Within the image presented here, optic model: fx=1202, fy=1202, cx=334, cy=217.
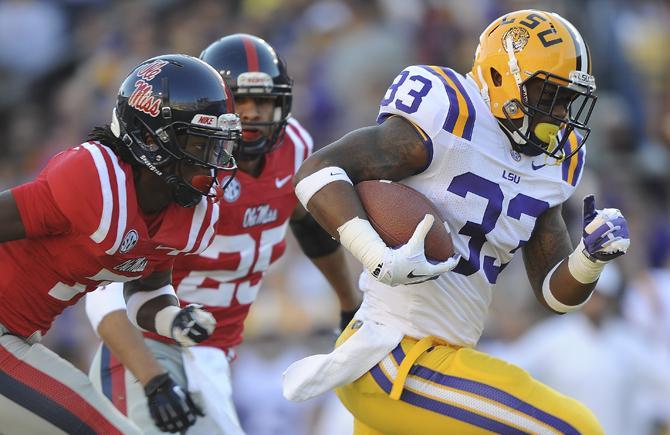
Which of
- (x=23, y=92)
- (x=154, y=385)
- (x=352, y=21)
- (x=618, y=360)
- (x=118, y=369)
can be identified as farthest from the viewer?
(x=23, y=92)

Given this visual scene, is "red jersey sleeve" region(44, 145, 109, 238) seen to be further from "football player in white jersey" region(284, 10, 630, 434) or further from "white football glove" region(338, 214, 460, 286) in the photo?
"white football glove" region(338, 214, 460, 286)

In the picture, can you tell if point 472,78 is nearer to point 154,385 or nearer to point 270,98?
point 270,98

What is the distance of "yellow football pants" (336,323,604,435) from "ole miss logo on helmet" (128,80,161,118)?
122cm

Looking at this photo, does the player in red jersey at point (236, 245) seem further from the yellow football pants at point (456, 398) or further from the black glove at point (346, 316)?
the yellow football pants at point (456, 398)

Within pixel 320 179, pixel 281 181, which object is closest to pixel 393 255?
pixel 320 179

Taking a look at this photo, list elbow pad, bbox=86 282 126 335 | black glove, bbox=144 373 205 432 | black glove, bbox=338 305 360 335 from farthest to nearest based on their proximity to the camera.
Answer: black glove, bbox=338 305 360 335, elbow pad, bbox=86 282 126 335, black glove, bbox=144 373 205 432

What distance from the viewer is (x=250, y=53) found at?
529cm

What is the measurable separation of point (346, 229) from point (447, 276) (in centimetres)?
55

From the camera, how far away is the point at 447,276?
4480 mm

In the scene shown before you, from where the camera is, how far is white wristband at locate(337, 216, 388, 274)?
13.3 feet

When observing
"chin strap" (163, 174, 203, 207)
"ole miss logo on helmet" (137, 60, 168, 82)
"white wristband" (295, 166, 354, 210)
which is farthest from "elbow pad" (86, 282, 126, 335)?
"white wristband" (295, 166, 354, 210)

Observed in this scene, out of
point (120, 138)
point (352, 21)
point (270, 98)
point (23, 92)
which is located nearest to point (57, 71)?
point (23, 92)

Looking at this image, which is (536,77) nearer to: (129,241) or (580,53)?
(580,53)

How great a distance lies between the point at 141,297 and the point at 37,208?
766 millimetres
